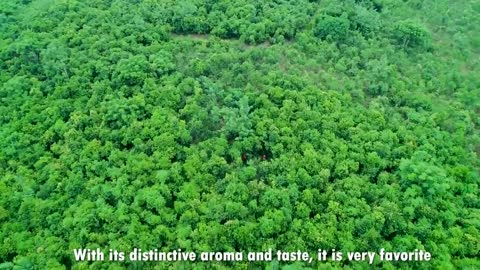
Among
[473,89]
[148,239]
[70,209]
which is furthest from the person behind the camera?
[473,89]

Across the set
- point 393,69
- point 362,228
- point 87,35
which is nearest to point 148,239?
point 362,228

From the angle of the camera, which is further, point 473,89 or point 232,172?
point 473,89

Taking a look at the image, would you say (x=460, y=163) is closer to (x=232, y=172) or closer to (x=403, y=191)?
(x=403, y=191)

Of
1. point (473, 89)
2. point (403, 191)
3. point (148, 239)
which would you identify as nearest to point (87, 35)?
point (148, 239)

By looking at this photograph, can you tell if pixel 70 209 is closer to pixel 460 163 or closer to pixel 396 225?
pixel 396 225

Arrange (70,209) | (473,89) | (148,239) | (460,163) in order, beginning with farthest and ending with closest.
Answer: (473,89)
(460,163)
(70,209)
(148,239)

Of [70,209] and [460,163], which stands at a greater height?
[460,163]

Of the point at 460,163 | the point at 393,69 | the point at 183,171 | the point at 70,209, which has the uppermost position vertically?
the point at 393,69
